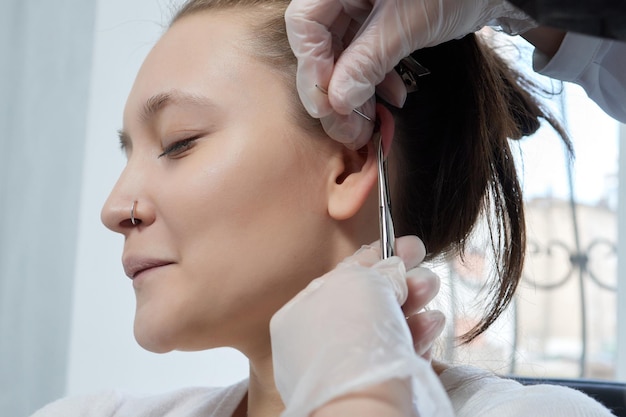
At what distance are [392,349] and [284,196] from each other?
0.41 meters

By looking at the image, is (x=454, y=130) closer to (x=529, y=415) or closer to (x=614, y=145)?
(x=529, y=415)

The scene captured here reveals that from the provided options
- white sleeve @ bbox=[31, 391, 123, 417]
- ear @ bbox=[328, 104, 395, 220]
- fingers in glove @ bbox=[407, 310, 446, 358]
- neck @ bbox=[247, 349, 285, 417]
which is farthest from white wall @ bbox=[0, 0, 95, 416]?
fingers in glove @ bbox=[407, 310, 446, 358]

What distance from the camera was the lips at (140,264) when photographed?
3.46ft

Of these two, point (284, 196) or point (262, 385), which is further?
point (262, 385)

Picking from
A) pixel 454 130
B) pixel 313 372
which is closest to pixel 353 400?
pixel 313 372

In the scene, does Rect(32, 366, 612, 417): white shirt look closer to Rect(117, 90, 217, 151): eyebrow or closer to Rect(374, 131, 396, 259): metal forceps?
Rect(374, 131, 396, 259): metal forceps

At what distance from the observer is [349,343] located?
69cm

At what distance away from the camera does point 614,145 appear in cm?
268

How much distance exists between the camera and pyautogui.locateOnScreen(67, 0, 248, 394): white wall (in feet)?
7.17

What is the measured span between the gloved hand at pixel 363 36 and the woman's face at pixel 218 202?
0.12 metres

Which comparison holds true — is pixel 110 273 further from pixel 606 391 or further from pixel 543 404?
pixel 543 404

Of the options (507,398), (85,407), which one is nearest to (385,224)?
(507,398)

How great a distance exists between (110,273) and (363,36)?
58.4 inches

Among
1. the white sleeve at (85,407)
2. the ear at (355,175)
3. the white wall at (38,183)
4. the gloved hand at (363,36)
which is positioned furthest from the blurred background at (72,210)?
the gloved hand at (363,36)
